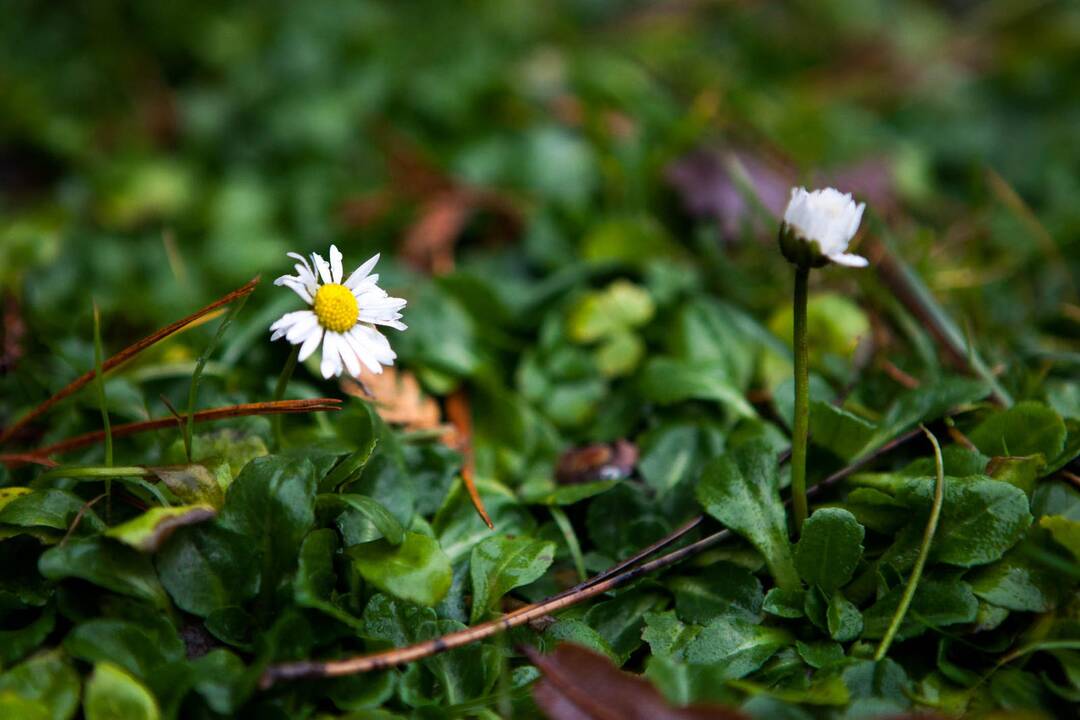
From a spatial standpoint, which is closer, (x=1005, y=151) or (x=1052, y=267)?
(x=1052, y=267)

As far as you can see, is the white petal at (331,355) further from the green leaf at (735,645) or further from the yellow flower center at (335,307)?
the green leaf at (735,645)

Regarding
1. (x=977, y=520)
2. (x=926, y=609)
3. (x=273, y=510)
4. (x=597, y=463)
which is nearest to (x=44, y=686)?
(x=273, y=510)

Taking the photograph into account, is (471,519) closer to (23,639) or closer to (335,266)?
(335,266)

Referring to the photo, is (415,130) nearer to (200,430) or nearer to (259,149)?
(259,149)

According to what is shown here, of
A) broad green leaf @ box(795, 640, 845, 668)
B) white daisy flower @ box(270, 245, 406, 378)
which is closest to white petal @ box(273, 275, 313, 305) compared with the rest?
white daisy flower @ box(270, 245, 406, 378)

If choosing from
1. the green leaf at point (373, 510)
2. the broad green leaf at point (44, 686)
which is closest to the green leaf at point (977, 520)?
the green leaf at point (373, 510)

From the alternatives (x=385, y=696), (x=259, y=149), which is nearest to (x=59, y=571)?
(x=385, y=696)
